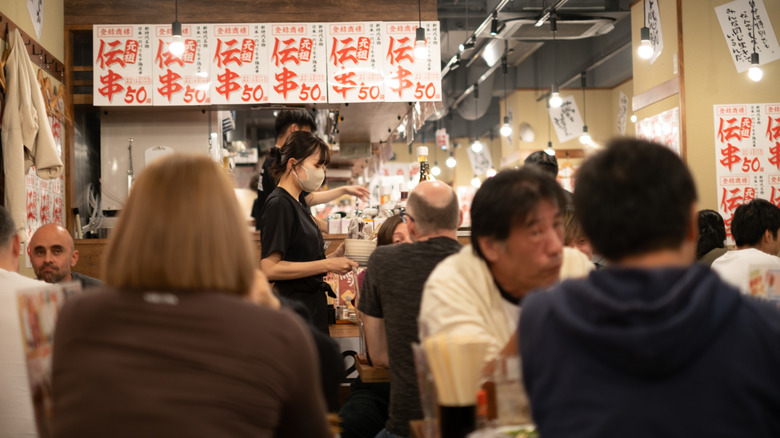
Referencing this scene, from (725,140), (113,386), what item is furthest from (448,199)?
(725,140)

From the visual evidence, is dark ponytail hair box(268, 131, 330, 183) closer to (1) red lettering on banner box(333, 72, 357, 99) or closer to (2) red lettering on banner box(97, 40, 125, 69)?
(1) red lettering on banner box(333, 72, 357, 99)

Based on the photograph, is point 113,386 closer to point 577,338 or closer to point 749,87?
point 577,338

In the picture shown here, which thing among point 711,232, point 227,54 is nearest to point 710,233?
point 711,232

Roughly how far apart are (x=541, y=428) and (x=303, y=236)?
258 cm

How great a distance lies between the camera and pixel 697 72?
25.1 feet

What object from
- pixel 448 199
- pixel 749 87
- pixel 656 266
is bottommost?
pixel 656 266

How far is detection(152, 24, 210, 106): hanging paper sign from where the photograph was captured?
6379 mm

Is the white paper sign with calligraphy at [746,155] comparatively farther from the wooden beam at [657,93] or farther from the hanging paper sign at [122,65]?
the hanging paper sign at [122,65]

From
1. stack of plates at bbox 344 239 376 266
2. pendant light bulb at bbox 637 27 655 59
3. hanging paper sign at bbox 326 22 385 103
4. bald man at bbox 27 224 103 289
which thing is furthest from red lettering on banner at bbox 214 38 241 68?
pendant light bulb at bbox 637 27 655 59

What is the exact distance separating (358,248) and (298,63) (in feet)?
Result: 10.3

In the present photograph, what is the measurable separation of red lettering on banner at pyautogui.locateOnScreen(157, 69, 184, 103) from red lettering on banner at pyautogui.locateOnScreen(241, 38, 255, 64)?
1.98ft

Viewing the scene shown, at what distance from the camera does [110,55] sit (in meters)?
6.35

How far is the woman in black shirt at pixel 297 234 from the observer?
12.2ft

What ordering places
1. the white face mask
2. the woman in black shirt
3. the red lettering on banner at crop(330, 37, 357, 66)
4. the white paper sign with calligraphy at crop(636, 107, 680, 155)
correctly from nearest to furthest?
the woman in black shirt → the white face mask → the red lettering on banner at crop(330, 37, 357, 66) → the white paper sign with calligraphy at crop(636, 107, 680, 155)
